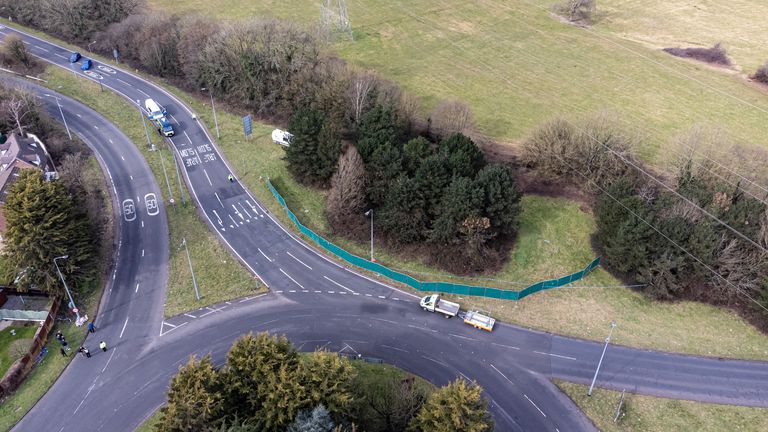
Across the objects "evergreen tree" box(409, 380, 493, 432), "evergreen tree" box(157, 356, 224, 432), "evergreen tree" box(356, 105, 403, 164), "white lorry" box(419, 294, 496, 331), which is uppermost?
"evergreen tree" box(356, 105, 403, 164)

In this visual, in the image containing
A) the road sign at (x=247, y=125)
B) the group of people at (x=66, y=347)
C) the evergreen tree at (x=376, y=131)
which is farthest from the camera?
the road sign at (x=247, y=125)

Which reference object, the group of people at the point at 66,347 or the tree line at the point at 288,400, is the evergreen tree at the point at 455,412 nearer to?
the tree line at the point at 288,400

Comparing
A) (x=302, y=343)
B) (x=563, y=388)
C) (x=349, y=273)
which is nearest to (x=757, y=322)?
(x=563, y=388)

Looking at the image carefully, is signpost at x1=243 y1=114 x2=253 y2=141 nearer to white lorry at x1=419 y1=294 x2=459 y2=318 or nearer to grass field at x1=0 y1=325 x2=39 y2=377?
grass field at x1=0 y1=325 x2=39 y2=377

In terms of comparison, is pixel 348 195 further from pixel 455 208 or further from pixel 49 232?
pixel 49 232

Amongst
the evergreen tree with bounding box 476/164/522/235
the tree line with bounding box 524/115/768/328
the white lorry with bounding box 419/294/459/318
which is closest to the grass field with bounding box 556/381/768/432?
the tree line with bounding box 524/115/768/328

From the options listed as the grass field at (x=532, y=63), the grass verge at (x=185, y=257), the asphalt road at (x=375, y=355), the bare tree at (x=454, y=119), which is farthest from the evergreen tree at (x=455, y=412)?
the grass field at (x=532, y=63)

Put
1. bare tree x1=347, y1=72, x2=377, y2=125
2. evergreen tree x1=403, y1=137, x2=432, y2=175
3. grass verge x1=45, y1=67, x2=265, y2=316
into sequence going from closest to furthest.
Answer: grass verge x1=45, y1=67, x2=265, y2=316 → evergreen tree x1=403, y1=137, x2=432, y2=175 → bare tree x1=347, y1=72, x2=377, y2=125
